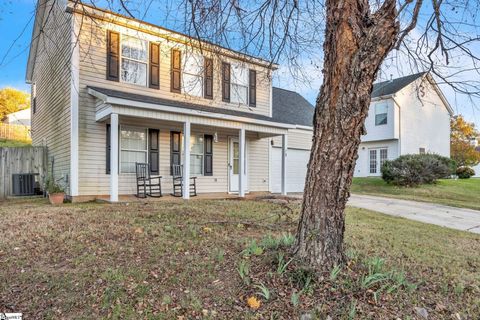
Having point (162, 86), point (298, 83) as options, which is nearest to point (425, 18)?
point (298, 83)

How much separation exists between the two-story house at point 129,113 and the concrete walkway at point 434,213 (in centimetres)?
365

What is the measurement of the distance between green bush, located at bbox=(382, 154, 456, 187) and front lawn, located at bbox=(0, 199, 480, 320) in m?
11.3

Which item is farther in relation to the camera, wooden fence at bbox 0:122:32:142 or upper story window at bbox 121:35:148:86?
wooden fence at bbox 0:122:32:142

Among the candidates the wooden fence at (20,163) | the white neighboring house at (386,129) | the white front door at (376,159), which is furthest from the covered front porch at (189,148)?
the white front door at (376,159)

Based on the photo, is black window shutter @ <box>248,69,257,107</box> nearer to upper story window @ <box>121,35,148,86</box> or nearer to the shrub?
upper story window @ <box>121,35,148,86</box>

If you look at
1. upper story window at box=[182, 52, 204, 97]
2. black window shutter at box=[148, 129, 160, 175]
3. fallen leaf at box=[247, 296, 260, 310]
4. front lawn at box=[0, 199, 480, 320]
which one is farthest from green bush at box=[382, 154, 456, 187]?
fallen leaf at box=[247, 296, 260, 310]

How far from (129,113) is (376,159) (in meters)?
17.1

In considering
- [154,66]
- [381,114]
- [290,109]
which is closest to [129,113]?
[154,66]

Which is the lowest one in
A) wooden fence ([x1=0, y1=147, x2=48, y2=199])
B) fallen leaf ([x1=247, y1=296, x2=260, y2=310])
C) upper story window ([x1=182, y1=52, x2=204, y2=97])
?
fallen leaf ([x1=247, y1=296, x2=260, y2=310])

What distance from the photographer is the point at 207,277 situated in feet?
10.2

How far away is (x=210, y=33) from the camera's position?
488 cm

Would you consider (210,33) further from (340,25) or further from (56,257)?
(56,257)

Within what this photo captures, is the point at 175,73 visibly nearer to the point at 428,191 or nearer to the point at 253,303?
the point at 253,303

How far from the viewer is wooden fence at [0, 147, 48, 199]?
10.6 metres
